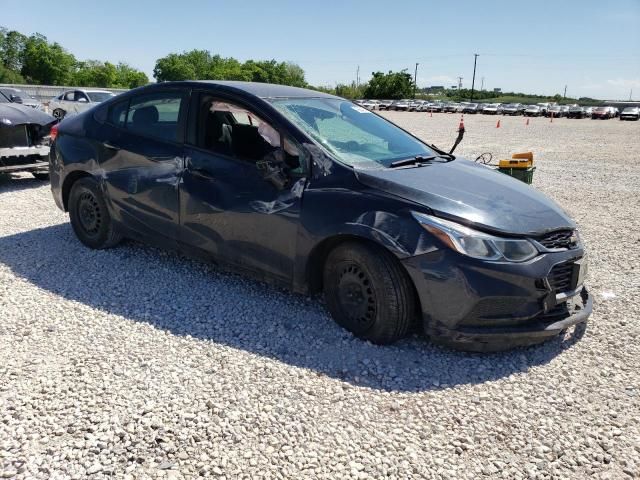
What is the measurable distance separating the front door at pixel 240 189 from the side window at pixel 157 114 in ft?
0.66

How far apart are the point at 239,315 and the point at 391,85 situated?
105m

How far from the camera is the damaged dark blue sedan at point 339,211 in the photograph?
10.6 feet

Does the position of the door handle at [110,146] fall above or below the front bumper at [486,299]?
above

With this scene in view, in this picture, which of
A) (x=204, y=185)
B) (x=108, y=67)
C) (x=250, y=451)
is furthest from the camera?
(x=108, y=67)

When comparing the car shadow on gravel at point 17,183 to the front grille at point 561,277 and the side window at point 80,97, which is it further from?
the side window at point 80,97

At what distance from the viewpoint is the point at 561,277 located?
339cm

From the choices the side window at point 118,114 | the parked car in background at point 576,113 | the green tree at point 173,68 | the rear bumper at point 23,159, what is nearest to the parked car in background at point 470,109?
the parked car in background at point 576,113

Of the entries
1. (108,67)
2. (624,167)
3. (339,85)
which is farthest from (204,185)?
(339,85)

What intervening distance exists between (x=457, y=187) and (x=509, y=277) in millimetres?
765

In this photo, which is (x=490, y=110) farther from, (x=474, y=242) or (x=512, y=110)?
(x=474, y=242)

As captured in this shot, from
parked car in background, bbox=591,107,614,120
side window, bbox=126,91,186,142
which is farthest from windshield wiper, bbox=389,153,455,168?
parked car in background, bbox=591,107,614,120

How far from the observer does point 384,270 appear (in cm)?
335

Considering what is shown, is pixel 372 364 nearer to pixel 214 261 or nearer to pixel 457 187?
pixel 457 187

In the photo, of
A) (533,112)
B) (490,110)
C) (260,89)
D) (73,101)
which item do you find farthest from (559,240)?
(490,110)
